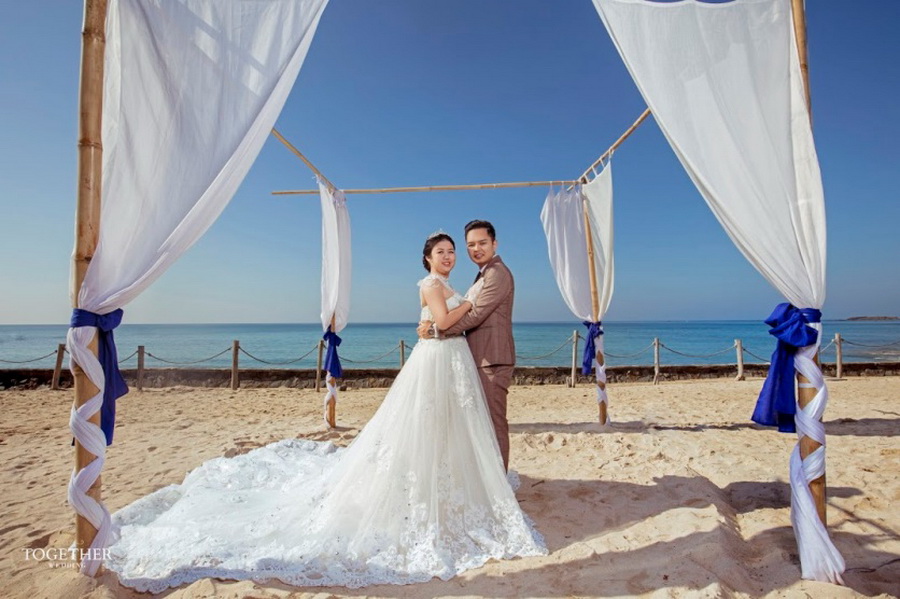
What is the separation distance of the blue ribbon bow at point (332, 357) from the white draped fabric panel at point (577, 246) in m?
3.10

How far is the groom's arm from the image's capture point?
2809 millimetres

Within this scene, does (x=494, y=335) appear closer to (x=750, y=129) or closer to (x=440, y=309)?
(x=440, y=309)

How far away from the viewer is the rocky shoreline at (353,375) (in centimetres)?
959

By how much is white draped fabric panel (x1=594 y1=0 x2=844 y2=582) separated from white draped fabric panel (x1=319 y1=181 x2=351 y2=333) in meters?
3.99

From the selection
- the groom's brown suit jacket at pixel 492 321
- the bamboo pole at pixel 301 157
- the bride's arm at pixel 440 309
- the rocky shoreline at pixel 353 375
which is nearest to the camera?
the bride's arm at pixel 440 309

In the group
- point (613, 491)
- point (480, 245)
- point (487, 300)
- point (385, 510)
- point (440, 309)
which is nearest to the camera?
point (385, 510)

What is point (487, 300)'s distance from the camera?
2.84 m

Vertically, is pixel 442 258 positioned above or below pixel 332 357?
above

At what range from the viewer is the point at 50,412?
673cm

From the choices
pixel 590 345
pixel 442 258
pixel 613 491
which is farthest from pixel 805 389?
pixel 590 345

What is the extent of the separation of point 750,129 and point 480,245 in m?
1.72

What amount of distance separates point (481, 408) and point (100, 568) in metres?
2.15

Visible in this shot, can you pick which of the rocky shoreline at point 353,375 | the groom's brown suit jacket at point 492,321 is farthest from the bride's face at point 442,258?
the rocky shoreline at point 353,375

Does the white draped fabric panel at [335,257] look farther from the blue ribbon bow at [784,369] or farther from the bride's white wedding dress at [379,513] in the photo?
the blue ribbon bow at [784,369]
